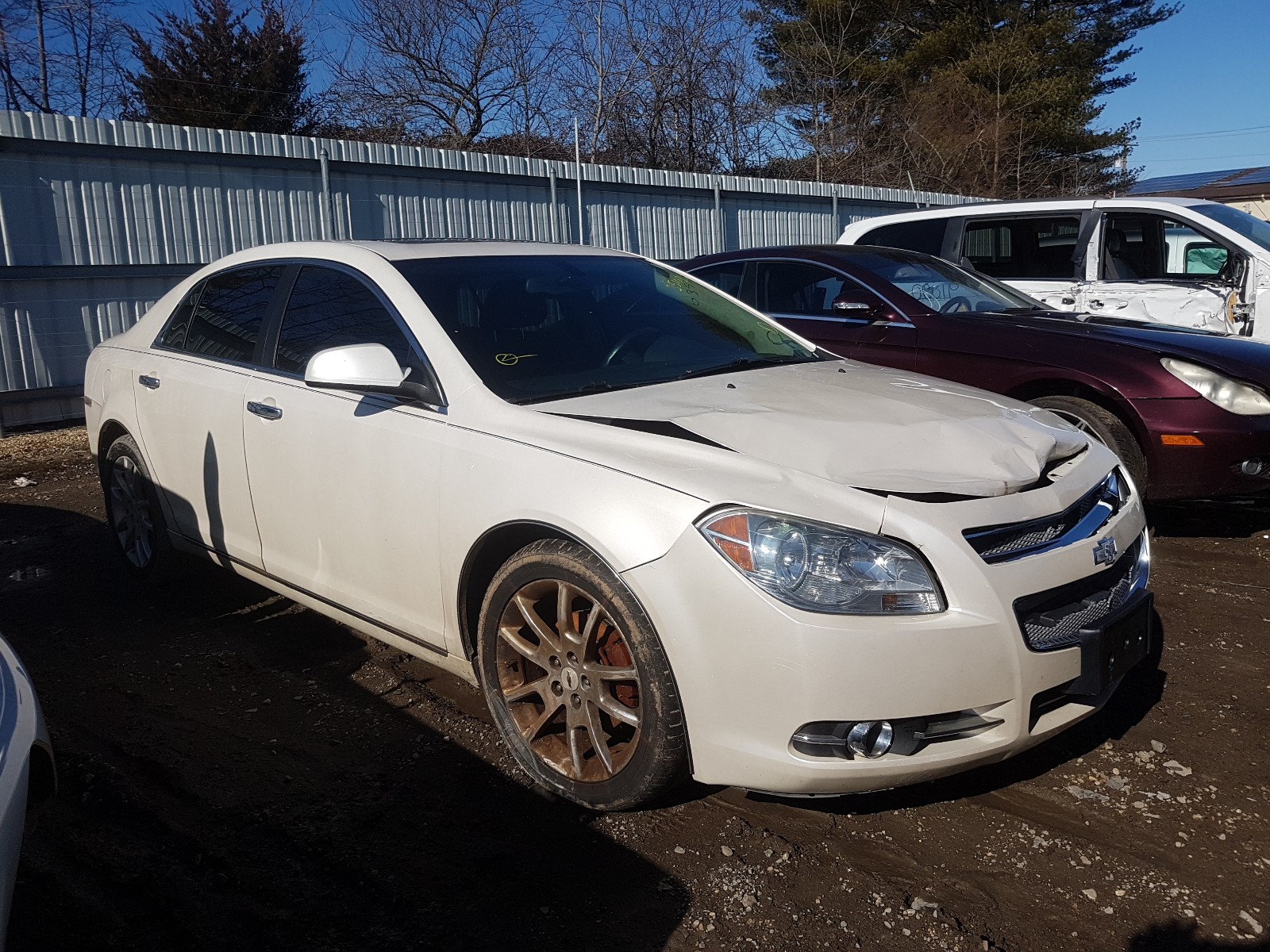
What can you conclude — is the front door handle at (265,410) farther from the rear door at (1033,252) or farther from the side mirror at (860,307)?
the rear door at (1033,252)

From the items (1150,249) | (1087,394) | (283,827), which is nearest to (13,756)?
(283,827)

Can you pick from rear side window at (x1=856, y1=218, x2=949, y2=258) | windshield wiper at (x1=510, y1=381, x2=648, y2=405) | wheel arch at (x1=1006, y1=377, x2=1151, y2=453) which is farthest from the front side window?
windshield wiper at (x1=510, y1=381, x2=648, y2=405)

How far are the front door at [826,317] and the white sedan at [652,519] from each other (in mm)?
1919

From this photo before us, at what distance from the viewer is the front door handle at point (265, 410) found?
381cm

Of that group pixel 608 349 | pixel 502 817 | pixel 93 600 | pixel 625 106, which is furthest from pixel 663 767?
pixel 625 106

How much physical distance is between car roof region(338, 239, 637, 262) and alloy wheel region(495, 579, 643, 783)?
152 centimetres

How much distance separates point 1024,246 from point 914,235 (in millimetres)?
855

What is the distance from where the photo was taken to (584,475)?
277 centimetres

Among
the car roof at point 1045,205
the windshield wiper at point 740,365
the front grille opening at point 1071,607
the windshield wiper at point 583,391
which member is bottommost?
the front grille opening at point 1071,607

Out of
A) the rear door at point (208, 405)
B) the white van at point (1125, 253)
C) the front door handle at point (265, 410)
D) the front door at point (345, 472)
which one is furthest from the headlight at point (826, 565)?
the white van at point (1125, 253)

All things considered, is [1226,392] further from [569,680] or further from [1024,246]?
[569,680]

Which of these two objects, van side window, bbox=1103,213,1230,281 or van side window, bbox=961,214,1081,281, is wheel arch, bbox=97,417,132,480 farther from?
van side window, bbox=1103,213,1230,281

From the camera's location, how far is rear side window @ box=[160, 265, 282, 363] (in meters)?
4.19

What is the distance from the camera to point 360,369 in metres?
3.26
